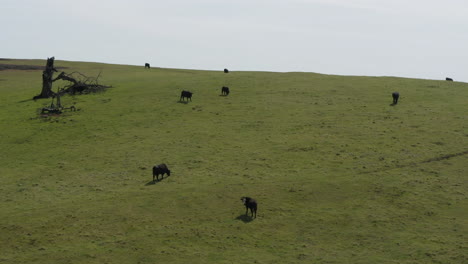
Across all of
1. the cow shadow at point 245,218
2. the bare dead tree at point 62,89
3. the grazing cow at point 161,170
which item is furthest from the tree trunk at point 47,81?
the cow shadow at point 245,218

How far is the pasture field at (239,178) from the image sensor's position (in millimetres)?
25422

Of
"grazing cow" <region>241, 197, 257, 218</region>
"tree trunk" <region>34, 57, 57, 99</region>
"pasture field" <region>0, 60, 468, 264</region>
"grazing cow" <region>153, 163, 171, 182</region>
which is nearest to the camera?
"pasture field" <region>0, 60, 468, 264</region>

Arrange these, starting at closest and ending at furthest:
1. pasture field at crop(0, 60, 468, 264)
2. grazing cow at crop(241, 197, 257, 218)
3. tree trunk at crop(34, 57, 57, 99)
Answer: pasture field at crop(0, 60, 468, 264) → grazing cow at crop(241, 197, 257, 218) → tree trunk at crop(34, 57, 57, 99)

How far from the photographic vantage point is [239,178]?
34000 mm

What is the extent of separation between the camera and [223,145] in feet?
135

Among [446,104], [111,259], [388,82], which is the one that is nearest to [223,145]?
[111,259]

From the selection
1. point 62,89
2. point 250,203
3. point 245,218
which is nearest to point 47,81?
point 62,89

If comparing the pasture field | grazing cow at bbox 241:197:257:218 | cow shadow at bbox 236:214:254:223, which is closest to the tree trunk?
the pasture field

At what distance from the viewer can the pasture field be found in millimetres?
25422

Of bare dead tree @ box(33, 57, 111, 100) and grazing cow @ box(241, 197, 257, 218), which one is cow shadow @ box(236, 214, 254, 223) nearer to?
grazing cow @ box(241, 197, 257, 218)

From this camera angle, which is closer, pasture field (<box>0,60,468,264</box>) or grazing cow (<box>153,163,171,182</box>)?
pasture field (<box>0,60,468,264</box>)

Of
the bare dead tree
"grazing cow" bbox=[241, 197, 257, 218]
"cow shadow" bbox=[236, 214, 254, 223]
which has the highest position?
the bare dead tree

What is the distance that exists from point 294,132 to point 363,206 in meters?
15.2

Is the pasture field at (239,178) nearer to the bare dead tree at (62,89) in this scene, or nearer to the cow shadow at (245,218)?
the cow shadow at (245,218)
